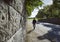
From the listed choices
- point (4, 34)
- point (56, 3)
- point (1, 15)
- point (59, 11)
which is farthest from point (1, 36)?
point (59, 11)

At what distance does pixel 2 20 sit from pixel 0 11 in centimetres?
11

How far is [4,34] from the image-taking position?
1946mm

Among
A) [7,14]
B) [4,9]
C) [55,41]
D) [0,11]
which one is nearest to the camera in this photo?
[0,11]

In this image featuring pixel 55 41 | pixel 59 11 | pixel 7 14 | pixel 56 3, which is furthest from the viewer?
pixel 59 11

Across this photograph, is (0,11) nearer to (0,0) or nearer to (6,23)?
(0,0)

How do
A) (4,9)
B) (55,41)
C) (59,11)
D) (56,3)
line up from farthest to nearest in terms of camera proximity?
(59,11)
(56,3)
(55,41)
(4,9)

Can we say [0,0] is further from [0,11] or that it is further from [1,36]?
[1,36]

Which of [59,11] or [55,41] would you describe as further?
[59,11]

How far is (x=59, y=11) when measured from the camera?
56.9 m

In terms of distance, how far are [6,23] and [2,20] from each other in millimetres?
155

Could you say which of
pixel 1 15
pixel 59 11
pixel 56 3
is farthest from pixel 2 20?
pixel 59 11

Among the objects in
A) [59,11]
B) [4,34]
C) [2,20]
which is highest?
[2,20]

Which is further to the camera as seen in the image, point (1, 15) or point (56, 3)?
point (56, 3)

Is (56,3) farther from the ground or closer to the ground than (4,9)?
closer to the ground
